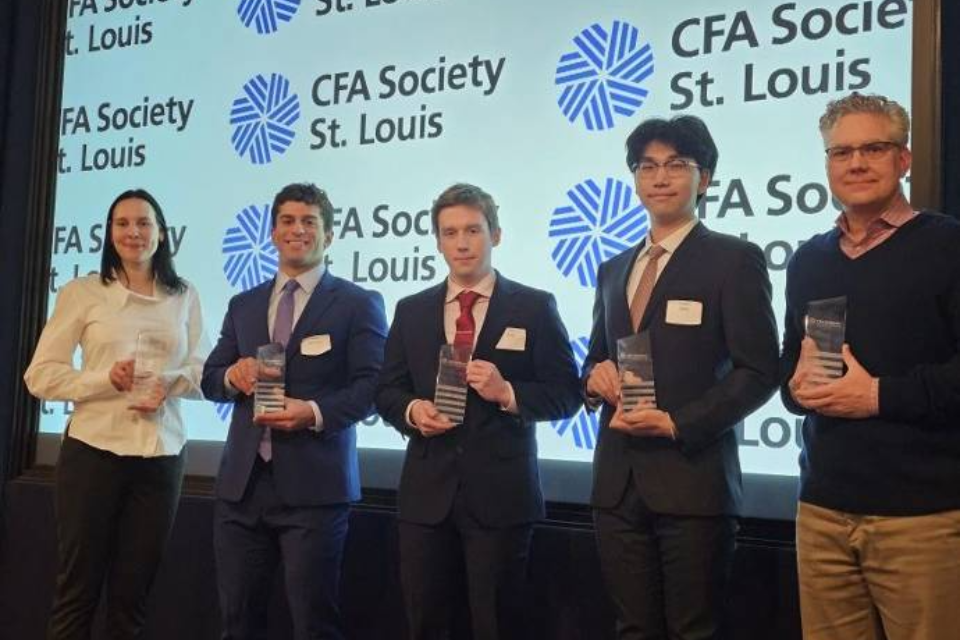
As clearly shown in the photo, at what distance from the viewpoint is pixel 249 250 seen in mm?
4559

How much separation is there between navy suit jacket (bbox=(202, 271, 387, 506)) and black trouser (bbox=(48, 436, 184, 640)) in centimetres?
34

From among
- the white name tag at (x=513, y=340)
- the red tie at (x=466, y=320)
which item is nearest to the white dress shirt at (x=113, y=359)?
the red tie at (x=466, y=320)

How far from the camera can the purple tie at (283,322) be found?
11.1 ft

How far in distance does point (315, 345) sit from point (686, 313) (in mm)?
1255

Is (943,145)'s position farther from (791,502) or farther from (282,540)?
(282,540)

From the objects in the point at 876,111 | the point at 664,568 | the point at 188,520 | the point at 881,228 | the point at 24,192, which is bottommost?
the point at 188,520

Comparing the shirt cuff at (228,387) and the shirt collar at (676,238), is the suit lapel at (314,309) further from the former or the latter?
the shirt collar at (676,238)

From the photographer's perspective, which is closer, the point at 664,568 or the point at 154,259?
the point at 664,568

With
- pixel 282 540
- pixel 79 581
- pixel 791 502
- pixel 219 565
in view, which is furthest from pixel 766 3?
pixel 79 581

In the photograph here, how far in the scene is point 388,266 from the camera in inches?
165

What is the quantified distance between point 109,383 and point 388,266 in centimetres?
116

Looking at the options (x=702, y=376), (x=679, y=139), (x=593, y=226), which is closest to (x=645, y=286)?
(x=702, y=376)

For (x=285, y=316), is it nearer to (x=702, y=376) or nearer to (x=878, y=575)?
(x=702, y=376)

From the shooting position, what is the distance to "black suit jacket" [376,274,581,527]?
3.00 meters
